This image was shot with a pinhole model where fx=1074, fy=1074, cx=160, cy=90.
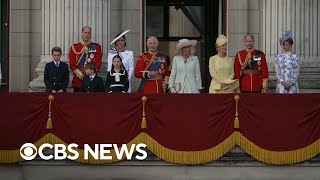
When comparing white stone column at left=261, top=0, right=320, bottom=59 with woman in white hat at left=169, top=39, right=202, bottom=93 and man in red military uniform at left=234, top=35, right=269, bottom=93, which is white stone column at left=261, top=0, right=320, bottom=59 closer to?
man in red military uniform at left=234, top=35, right=269, bottom=93

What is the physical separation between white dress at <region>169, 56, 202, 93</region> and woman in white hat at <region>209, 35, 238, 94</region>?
0.35m

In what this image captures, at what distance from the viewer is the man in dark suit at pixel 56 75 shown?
2009 cm

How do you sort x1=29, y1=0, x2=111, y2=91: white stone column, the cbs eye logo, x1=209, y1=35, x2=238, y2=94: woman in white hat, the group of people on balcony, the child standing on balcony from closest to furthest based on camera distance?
the cbs eye logo → the child standing on balcony → the group of people on balcony → x1=209, y1=35, x2=238, y2=94: woman in white hat → x1=29, y1=0, x2=111, y2=91: white stone column

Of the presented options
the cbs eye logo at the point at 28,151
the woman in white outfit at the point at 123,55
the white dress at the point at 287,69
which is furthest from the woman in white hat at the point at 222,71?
the cbs eye logo at the point at 28,151

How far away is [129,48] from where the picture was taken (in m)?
23.5

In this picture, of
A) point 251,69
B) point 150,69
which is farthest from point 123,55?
point 251,69

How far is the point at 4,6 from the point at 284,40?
691 cm

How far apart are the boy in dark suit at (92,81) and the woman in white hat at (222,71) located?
2098 millimetres

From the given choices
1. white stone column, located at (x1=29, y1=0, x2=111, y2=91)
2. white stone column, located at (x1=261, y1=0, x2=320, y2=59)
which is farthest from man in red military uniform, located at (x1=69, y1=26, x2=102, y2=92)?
white stone column, located at (x1=261, y1=0, x2=320, y2=59)

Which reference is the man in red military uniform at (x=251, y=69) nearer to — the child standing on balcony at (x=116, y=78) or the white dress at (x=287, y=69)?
the white dress at (x=287, y=69)

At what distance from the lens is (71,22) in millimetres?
22250

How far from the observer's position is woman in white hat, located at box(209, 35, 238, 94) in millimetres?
19906

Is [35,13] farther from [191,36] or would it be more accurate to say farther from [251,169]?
[251,169]

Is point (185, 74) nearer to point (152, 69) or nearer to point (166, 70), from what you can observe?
point (166, 70)
